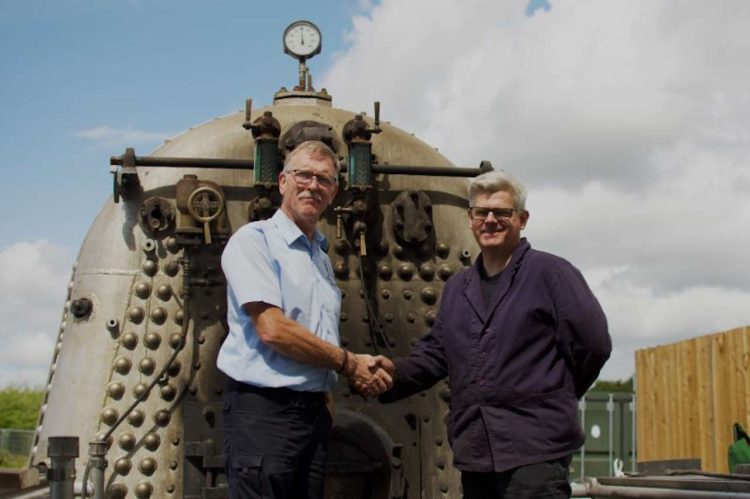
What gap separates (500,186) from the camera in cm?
396

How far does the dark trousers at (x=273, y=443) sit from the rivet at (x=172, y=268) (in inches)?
84.8

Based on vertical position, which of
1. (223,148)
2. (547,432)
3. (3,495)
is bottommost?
(3,495)

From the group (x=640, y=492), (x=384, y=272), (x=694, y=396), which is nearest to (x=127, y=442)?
(x=384, y=272)

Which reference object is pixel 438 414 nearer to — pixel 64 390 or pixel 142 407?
pixel 142 407

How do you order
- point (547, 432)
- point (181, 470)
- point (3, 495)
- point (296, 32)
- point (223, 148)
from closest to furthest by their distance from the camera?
1. point (547, 432)
2. point (3, 495)
3. point (181, 470)
4. point (223, 148)
5. point (296, 32)

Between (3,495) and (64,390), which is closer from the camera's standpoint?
(3,495)

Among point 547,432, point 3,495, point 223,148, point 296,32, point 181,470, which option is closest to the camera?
point 547,432

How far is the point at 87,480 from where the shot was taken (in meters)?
5.23

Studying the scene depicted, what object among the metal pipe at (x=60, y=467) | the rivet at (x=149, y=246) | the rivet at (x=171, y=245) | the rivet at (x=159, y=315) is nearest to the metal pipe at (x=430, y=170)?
the rivet at (x=171, y=245)

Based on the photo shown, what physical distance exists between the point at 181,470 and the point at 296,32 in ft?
9.67

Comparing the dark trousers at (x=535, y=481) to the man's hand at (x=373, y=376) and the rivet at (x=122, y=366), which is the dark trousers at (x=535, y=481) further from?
the rivet at (x=122, y=366)

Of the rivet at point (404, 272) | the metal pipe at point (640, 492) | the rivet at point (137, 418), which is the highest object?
the rivet at point (404, 272)

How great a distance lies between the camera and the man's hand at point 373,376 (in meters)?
4.11

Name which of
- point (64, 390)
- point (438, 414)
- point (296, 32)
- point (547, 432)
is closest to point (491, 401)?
point (547, 432)
